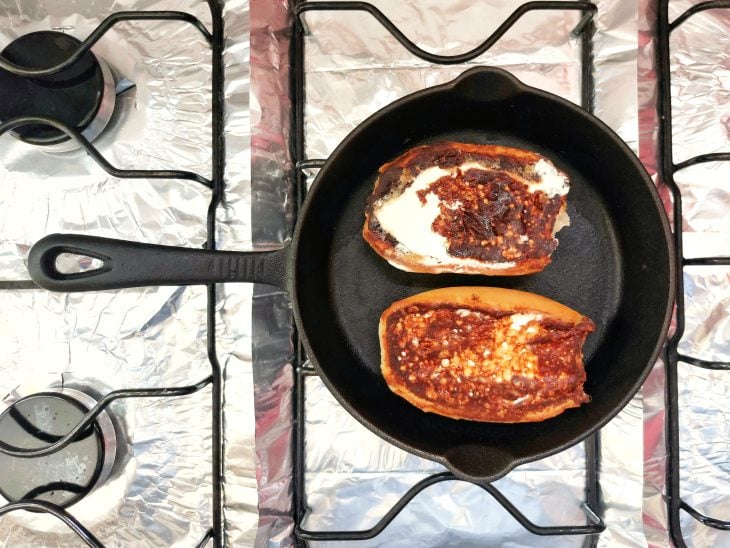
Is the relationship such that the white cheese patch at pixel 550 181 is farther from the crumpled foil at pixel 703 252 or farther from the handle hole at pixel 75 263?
the handle hole at pixel 75 263

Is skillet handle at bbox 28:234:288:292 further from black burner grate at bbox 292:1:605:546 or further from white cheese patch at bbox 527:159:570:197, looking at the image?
white cheese patch at bbox 527:159:570:197

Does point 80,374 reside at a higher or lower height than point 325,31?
lower

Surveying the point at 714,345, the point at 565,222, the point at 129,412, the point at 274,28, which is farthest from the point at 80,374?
the point at 714,345

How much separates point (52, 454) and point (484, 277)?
0.72 metres

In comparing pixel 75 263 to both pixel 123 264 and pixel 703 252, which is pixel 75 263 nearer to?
pixel 123 264

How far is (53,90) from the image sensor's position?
88cm

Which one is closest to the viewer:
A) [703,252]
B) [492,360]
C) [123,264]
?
[123,264]

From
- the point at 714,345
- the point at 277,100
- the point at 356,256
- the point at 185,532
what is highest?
the point at 277,100

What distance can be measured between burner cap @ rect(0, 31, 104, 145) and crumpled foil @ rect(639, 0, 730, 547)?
2.96 ft

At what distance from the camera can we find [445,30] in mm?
920

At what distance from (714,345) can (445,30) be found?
0.66 m

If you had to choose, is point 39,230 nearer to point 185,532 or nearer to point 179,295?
point 179,295

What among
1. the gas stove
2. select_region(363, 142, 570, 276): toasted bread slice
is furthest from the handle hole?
select_region(363, 142, 570, 276): toasted bread slice

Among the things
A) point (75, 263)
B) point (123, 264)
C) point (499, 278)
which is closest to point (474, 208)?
point (499, 278)
